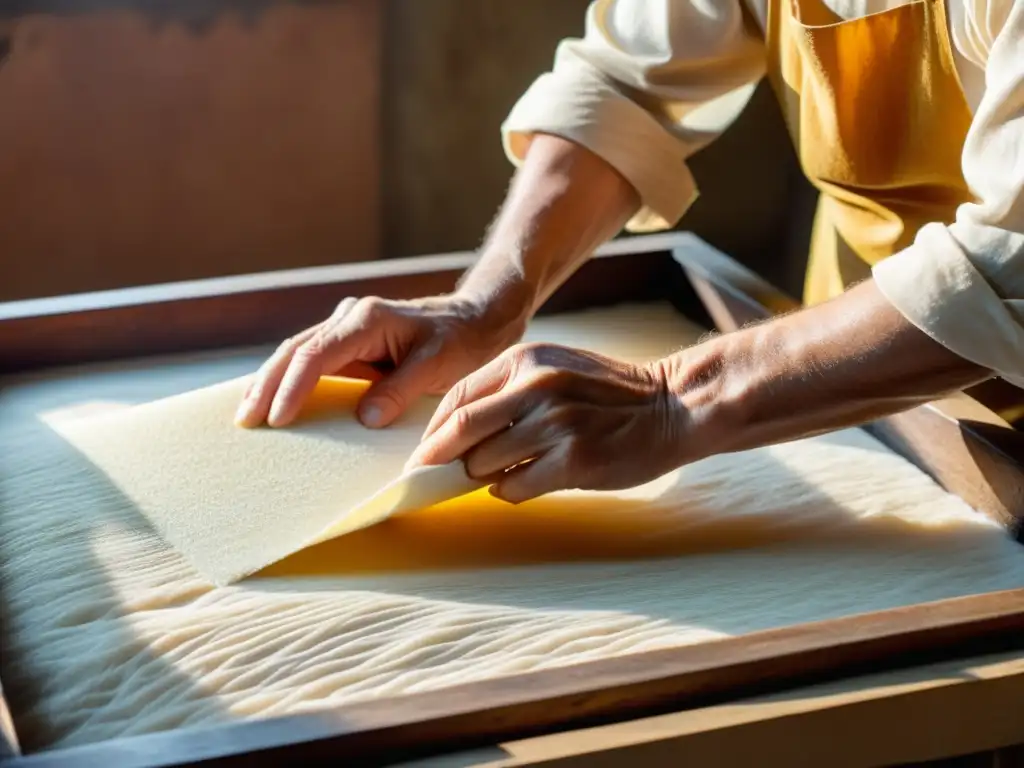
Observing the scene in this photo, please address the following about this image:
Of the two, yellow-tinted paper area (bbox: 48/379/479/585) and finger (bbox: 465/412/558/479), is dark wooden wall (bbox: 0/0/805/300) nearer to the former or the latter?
yellow-tinted paper area (bbox: 48/379/479/585)

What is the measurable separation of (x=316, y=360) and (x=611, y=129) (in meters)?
0.44

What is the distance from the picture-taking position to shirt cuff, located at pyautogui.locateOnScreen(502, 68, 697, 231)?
146 centimetres

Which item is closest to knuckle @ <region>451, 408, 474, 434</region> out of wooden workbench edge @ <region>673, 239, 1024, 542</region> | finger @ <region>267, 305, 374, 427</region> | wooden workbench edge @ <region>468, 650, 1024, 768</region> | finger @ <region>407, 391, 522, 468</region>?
finger @ <region>407, 391, 522, 468</region>

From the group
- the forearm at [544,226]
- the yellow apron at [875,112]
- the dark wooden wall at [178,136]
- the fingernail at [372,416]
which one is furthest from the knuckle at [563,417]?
the dark wooden wall at [178,136]

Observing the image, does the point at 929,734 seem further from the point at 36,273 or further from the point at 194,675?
the point at 36,273

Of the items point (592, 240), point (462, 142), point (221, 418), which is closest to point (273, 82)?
point (462, 142)

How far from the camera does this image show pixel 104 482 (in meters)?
1.16

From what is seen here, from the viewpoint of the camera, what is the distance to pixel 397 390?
1263 millimetres

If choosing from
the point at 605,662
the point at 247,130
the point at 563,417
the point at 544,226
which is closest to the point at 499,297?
the point at 544,226

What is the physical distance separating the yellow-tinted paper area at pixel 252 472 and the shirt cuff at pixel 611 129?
14.3 inches

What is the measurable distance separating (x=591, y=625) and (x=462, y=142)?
164 centimetres

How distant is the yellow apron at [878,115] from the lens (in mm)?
1226

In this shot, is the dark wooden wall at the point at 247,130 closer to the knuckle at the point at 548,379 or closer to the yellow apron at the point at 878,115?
the yellow apron at the point at 878,115

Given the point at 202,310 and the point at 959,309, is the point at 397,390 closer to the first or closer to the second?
the point at 202,310
